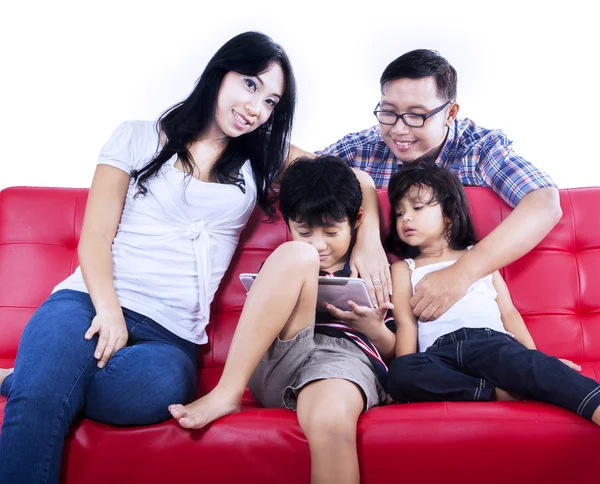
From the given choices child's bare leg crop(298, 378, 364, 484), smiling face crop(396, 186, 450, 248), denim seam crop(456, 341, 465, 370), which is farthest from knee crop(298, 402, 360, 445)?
smiling face crop(396, 186, 450, 248)

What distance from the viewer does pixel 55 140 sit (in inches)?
102

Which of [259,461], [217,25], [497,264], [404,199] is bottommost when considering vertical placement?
[259,461]

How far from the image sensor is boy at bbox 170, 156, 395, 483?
1.28 metres

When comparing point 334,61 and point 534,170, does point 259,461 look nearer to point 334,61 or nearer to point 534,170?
point 534,170

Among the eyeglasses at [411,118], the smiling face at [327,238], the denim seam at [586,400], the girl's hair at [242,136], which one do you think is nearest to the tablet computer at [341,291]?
the smiling face at [327,238]

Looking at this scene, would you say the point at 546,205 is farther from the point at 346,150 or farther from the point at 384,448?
the point at 384,448

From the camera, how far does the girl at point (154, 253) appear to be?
132 cm

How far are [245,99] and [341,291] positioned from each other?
59cm

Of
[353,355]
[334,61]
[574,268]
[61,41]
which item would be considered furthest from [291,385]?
[61,41]

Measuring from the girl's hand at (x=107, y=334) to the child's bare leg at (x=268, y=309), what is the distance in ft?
0.77

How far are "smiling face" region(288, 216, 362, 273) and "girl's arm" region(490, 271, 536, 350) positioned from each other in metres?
0.43

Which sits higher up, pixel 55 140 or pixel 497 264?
pixel 55 140

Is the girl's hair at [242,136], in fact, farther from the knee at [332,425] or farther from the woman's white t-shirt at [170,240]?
the knee at [332,425]

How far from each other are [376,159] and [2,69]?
4.89 feet
